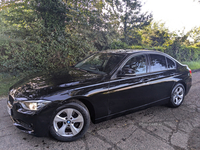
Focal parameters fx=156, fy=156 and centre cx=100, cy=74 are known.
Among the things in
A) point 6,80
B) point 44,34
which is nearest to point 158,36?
point 44,34

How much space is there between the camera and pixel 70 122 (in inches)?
106

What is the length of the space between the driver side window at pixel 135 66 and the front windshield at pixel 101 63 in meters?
0.23

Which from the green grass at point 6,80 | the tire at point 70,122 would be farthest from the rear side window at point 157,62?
the green grass at point 6,80

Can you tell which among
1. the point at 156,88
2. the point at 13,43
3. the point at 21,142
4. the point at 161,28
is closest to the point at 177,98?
the point at 156,88

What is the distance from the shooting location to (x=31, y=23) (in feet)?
23.5

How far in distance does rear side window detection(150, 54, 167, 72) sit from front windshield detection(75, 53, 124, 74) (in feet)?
2.89

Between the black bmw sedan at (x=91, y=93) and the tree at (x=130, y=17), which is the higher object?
the tree at (x=130, y=17)

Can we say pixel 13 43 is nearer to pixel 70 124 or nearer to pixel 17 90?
pixel 17 90

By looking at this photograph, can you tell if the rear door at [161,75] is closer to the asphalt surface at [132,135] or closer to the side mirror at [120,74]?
the asphalt surface at [132,135]

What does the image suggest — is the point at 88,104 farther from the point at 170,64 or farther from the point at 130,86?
the point at 170,64

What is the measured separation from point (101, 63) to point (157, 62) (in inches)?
58.6

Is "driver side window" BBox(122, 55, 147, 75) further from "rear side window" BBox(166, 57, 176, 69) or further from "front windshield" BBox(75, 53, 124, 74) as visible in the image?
"rear side window" BBox(166, 57, 176, 69)

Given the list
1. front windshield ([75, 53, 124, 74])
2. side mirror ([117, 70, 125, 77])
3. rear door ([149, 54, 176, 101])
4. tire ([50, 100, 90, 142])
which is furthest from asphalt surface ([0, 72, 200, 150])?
front windshield ([75, 53, 124, 74])

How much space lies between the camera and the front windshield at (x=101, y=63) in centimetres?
339
